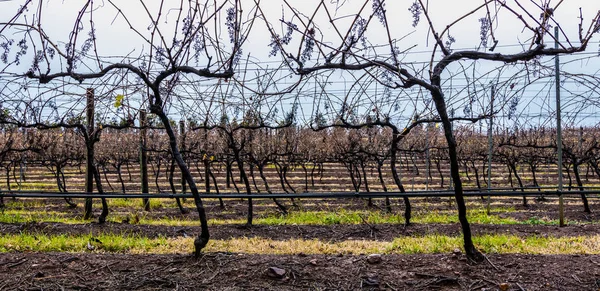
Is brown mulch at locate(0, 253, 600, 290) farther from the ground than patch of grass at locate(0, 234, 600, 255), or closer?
farther from the ground

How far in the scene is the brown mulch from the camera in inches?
118

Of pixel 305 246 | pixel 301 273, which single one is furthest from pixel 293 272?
pixel 305 246

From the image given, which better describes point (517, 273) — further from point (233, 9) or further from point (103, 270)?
point (103, 270)

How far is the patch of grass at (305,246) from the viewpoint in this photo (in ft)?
13.9

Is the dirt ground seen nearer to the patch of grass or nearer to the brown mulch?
the brown mulch

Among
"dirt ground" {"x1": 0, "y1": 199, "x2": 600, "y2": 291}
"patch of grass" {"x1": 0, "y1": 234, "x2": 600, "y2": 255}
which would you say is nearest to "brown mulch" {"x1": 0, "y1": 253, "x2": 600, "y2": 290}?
"dirt ground" {"x1": 0, "y1": 199, "x2": 600, "y2": 291}

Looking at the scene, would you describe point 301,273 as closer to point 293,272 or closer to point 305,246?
point 293,272

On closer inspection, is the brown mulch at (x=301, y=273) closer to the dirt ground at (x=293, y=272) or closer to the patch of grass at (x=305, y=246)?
the dirt ground at (x=293, y=272)

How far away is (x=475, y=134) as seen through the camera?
887 inches

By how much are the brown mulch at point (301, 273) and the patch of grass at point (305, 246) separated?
76 centimetres

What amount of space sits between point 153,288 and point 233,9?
72.5 inches

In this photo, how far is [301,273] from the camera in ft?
10.4

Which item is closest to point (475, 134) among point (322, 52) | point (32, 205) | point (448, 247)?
point (32, 205)

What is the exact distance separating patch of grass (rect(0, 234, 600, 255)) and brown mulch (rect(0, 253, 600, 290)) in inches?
30.0
